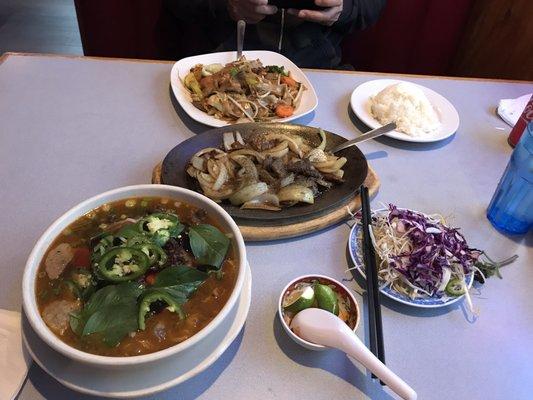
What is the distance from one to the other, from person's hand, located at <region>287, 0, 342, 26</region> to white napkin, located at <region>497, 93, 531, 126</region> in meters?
0.96

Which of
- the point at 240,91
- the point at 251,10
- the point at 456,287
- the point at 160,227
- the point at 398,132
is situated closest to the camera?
the point at 160,227

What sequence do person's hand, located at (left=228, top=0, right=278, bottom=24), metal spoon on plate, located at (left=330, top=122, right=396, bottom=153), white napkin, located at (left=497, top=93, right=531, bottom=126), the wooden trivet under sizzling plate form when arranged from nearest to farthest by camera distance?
the wooden trivet under sizzling plate
metal spoon on plate, located at (left=330, top=122, right=396, bottom=153)
white napkin, located at (left=497, top=93, right=531, bottom=126)
person's hand, located at (left=228, top=0, right=278, bottom=24)

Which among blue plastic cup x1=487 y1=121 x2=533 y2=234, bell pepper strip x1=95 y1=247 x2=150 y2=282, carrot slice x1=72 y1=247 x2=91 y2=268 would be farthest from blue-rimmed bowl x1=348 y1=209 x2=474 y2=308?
carrot slice x1=72 y1=247 x2=91 y2=268

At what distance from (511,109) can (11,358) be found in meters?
2.10

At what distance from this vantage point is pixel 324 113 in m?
1.93

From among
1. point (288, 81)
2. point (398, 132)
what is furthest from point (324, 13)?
point (398, 132)

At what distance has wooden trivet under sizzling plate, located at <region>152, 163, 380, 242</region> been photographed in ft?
4.19

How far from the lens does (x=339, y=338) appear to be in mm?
938

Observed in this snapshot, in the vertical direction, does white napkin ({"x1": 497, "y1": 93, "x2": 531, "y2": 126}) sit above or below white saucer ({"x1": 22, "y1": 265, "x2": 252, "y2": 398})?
below

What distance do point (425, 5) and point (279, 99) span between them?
1.80m

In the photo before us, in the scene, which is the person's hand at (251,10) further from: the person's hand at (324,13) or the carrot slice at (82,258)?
the carrot slice at (82,258)

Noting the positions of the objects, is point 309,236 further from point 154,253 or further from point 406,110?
point 406,110

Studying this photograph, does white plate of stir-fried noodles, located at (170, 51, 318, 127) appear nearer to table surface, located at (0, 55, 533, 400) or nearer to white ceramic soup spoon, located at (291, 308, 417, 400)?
table surface, located at (0, 55, 533, 400)

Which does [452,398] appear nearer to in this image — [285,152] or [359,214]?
[359,214]
